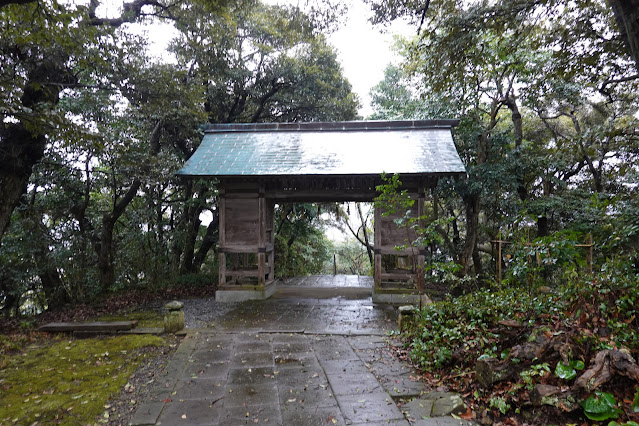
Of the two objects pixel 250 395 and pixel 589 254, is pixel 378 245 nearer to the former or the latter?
pixel 589 254

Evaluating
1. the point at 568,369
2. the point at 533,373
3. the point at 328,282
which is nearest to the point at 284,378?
the point at 533,373

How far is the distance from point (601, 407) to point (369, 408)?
1673 millimetres

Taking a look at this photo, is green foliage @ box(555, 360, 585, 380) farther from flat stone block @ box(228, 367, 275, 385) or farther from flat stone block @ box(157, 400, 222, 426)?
flat stone block @ box(157, 400, 222, 426)

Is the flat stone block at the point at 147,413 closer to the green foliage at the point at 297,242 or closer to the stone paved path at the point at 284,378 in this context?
the stone paved path at the point at 284,378

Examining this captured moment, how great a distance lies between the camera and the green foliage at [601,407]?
2.22m

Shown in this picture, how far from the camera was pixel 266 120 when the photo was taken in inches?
500

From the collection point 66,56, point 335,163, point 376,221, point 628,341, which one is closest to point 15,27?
point 66,56

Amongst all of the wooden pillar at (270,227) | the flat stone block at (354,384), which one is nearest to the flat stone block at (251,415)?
the flat stone block at (354,384)

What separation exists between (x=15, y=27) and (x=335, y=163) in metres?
5.70

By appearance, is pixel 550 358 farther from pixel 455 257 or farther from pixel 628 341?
pixel 455 257

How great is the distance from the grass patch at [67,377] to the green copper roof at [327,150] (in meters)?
3.74

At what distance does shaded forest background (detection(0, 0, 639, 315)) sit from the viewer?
493cm

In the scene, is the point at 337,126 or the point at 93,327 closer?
the point at 93,327

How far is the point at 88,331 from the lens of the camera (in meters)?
5.45
